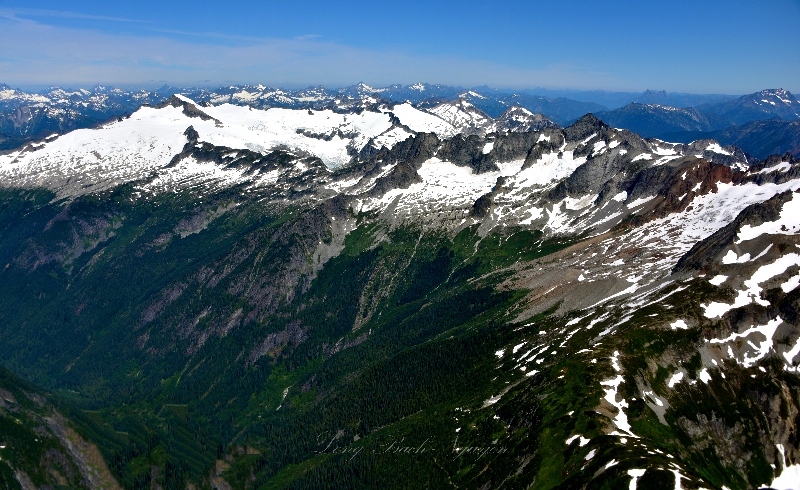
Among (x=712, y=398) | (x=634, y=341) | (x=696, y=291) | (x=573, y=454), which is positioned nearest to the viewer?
(x=573, y=454)

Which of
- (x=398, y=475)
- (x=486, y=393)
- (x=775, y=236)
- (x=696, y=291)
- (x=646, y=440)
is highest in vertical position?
(x=775, y=236)

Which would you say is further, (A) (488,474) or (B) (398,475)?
(B) (398,475)

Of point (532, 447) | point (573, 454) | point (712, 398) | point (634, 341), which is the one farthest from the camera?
point (634, 341)

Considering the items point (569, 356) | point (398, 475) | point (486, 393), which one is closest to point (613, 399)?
point (569, 356)

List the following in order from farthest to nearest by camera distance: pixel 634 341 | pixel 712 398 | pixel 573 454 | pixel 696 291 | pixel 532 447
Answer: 1. pixel 696 291
2. pixel 634 341
3. pixel 712 398
4. pixel 532 447
5. pixel 573 454

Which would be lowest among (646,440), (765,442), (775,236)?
(765,442)

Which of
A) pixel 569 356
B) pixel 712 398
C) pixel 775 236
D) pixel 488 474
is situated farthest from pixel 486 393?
pixel 775 236

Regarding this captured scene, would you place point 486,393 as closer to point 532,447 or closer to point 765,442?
point 532,447

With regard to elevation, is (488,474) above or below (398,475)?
above

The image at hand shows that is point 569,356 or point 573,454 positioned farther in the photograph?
point 569,356

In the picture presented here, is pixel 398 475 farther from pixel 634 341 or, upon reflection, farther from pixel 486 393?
pixel 634 341
